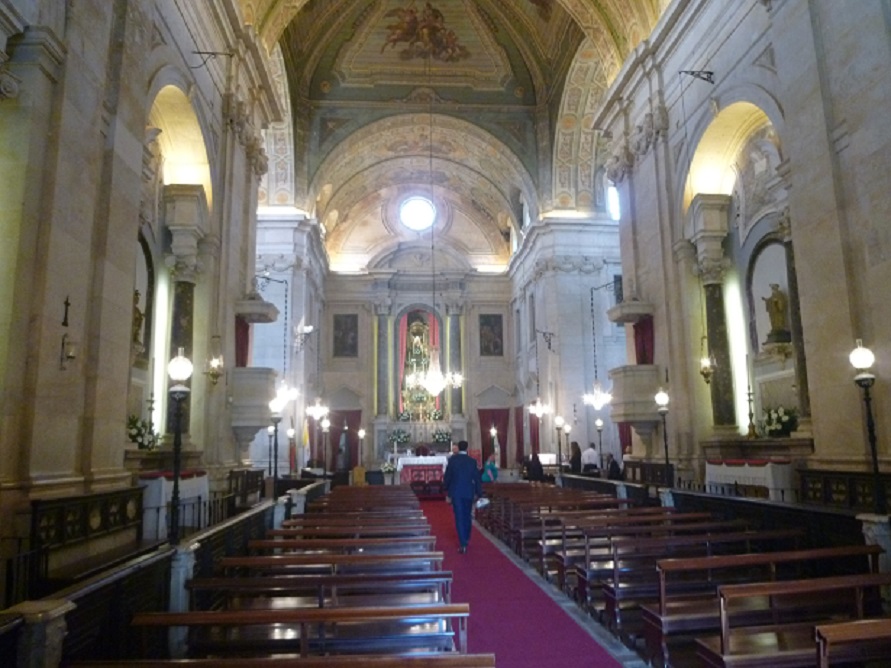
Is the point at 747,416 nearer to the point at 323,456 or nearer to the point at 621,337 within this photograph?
the point at 621,337

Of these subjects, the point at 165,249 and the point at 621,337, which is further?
the point at 621,337

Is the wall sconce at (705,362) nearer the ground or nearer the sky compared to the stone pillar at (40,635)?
nearer the sky

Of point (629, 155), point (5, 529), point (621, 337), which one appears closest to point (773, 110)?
point (629, 155)

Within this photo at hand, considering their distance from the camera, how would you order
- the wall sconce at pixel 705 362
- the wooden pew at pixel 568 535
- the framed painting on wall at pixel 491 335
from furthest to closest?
the framed painting on wall at pixel 491 335
the wall sconce at pixel 705 362
the wooden pew at pixel 568 535

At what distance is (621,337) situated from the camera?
82.8 feet

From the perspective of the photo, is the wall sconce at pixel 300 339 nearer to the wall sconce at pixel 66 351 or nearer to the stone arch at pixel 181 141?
the stone arch at pixel 181 141

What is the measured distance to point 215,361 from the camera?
12453 mm

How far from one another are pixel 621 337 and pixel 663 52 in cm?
1232

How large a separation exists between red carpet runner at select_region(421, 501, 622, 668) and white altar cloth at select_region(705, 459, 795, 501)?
160 inches

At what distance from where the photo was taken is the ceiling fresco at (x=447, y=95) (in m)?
23.5

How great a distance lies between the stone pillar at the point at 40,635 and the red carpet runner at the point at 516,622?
2.99 meters

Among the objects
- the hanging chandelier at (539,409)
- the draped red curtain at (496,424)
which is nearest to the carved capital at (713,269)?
the hanging chandelier at (539,409)

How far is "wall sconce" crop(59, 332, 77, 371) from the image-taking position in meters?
6.99

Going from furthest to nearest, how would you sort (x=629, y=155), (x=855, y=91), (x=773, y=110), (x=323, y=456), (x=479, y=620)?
1. (x=323, y=456)
2. (x=629, y=155)
3. (x=773, y=110)
4. (x=855, y=91)
5. (x=479, y=620)
